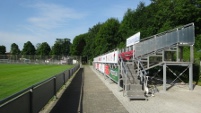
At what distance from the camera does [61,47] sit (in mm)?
145625

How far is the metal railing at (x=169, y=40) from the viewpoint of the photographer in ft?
57.7

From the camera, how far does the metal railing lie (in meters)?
17.6

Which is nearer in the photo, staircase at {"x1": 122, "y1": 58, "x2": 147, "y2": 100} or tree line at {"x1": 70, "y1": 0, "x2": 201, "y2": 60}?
staircase at {"x1": 122, "y1": 58, "x2": 147, "y2": 100}

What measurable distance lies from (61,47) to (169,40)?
428 feet

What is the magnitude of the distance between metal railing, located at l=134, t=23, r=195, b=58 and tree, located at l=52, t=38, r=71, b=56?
125620 mm

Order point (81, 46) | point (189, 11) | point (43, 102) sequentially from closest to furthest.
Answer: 1. point (43, 102)
2. point (189, 11)
3. point (81, 46)

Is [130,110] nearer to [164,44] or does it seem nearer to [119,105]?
[119,105]

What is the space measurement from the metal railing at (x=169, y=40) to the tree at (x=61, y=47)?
126m

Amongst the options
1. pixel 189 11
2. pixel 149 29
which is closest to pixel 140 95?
pixel 189 11

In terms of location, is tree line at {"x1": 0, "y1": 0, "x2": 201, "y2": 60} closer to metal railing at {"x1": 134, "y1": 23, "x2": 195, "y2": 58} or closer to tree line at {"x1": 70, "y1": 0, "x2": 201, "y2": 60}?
tree line at {"x1": 70, "y1": 0, "x2": 201, "y2": 60}

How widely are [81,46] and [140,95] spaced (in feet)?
358

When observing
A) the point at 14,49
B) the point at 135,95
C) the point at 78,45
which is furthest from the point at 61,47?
the point at 135,95

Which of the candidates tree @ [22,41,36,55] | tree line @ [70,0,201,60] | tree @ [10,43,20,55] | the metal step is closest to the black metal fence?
the metal step

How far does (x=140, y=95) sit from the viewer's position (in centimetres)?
1316
